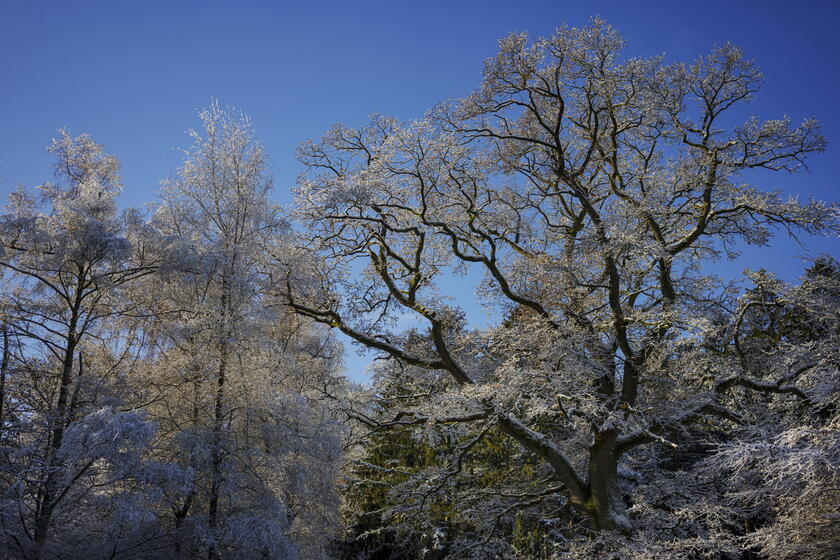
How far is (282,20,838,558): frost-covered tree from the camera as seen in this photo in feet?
29.2

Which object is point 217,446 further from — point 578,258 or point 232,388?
point 578,258

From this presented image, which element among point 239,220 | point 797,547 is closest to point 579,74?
point 239,220

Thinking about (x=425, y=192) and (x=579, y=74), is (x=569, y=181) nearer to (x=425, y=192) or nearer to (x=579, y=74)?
(x=579, y=74)

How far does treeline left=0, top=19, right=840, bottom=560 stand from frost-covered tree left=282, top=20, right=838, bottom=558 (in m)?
0.05

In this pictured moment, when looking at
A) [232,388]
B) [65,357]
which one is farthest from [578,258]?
[65,357]

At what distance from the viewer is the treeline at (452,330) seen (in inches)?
303

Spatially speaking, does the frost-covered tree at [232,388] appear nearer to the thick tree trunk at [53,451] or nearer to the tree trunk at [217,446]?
the tree trunk at [217,446]

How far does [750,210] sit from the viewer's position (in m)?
9.50

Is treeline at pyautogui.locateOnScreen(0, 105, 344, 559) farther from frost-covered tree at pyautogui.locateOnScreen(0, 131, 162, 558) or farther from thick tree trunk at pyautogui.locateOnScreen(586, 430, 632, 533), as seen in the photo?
thick tree trunk at pyautogui.locateOnScreen(586, 430, 632, 533)

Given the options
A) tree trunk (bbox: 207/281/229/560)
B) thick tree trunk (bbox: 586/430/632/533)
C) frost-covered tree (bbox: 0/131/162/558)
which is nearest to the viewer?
frost-covered tree (bbox: 0/131/162/558)

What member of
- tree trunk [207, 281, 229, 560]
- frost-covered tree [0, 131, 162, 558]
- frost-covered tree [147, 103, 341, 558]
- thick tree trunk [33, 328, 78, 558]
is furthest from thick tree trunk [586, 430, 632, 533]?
thick tree trunk [33, 328, 78, 558]

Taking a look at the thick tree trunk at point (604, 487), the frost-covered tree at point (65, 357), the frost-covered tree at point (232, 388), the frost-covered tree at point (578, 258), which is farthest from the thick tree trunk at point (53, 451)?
the thick tree trunk at point (604, 487)

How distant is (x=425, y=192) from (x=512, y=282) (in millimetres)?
2258

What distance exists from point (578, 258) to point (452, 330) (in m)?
2.75
